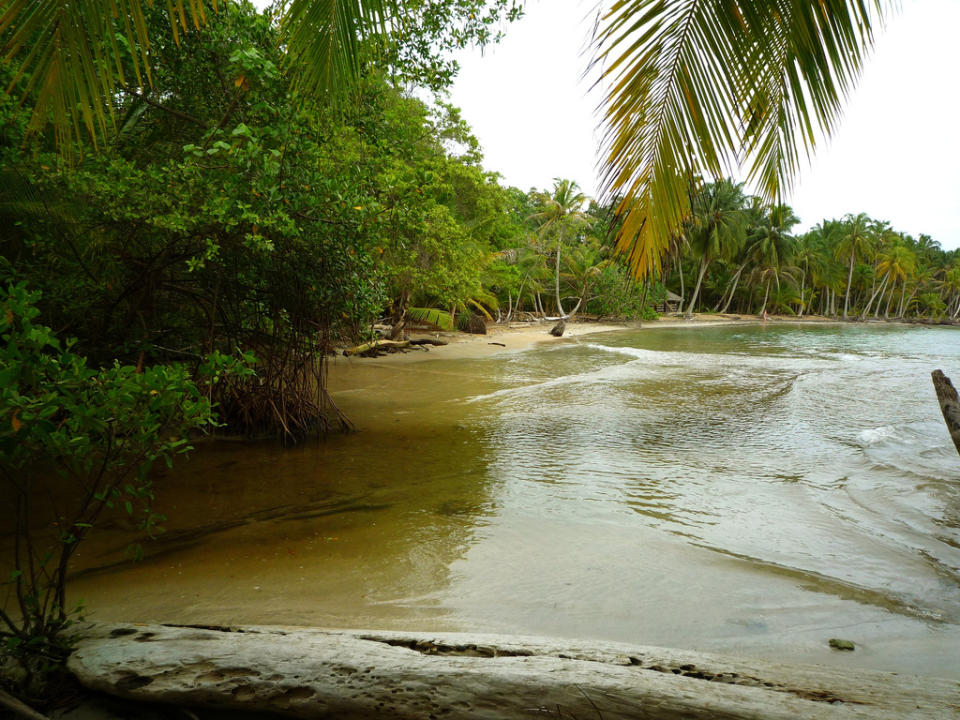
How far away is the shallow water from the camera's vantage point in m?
3.45

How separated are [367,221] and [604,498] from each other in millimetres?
4180

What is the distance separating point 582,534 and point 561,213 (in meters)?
34.5

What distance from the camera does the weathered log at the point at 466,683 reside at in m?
1.83

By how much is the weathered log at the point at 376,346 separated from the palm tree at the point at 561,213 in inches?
765

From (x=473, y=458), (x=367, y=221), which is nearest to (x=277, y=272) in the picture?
(x=367, y=221)

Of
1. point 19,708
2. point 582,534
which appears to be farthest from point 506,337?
point 19,708

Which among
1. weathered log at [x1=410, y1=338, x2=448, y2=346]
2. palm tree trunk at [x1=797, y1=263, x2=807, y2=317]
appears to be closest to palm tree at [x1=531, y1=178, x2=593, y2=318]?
weathered log at [x1=410, y1=338, x2=448, y2=346]

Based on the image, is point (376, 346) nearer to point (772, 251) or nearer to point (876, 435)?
point (876, 435)

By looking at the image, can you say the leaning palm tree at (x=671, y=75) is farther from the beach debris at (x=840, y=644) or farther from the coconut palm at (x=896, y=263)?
the coconut palm at (x=896, y=263)

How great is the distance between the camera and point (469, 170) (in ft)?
66.0

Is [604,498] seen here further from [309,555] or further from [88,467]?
[88,467]

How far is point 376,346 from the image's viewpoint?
1794 cm

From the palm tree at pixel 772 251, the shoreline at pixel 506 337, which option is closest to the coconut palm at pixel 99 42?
the shoreline at pixel 506 337

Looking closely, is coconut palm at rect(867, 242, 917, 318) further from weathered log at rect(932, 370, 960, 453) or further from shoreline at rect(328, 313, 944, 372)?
weathered log at rect(932, 370, 960, 453)
